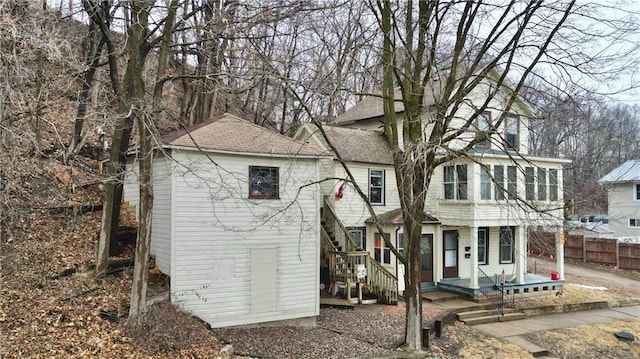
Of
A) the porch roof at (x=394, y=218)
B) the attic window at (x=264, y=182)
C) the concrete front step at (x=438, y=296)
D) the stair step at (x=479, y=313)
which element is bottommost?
the stair step at (x=479, y=313)

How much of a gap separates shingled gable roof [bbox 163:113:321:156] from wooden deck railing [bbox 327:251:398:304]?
4.39 meters

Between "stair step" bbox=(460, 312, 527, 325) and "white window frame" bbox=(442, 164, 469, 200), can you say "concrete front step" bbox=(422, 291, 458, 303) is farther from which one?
"white window frame" bbox=(442, 164, 469, 200)

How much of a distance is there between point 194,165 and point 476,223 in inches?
445

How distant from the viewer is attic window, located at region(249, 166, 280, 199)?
12.2m

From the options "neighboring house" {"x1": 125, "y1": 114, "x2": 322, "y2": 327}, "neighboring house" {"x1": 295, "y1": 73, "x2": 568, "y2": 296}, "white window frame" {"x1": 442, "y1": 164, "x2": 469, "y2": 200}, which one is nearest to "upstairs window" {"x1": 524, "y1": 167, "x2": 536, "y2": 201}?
"neighboring house" {"x1": 295, "y1": 73, "x2": 568, "y2": 296}

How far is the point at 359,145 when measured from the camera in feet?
61.1

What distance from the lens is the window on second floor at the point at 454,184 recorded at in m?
17.8

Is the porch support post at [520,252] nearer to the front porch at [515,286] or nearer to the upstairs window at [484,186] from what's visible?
the front porch at [515,286]

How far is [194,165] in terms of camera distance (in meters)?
11.4

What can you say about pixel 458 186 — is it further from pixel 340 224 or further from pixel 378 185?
pixel 340 224

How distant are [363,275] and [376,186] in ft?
14.2

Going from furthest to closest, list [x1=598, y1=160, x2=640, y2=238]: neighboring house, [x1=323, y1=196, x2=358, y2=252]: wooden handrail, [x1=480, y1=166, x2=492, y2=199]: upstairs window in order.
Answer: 1. [x1=598, y1=160, x2=640, y2=238]: neighboring house
2. [x1=480, y1=166, x2=492, y2=199]: upstairs window
3. [x1=323, y1=196, x2=358, y2=252]: wooden handrail

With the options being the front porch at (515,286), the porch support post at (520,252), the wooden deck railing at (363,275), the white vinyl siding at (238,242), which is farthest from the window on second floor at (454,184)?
the white vinyl siding at (238,242)

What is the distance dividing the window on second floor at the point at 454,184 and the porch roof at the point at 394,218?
125 centimetres
